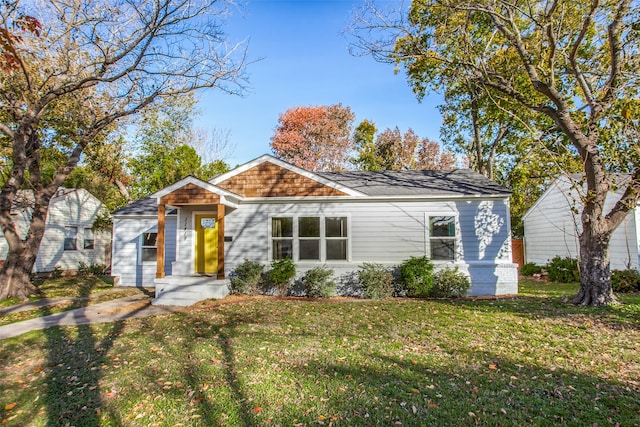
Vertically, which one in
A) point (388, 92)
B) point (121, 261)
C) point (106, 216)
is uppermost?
point (388, 92)

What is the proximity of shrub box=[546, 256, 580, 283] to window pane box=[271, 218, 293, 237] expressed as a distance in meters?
12.0

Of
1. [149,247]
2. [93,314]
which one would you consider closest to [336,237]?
[93,314]

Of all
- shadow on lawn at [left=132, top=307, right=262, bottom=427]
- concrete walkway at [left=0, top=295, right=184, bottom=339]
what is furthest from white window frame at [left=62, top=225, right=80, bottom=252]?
shadow on lawn at [left=132, top=307, right=262, bottom=427]

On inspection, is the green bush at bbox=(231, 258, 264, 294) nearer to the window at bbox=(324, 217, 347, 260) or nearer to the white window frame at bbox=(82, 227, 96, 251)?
the window at bbox=(324, 217, 347, 260)

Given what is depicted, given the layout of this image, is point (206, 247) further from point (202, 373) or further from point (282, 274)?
point (202, 373)

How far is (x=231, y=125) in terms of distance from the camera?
89.1 feet

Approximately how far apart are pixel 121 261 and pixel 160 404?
1177 centimetres

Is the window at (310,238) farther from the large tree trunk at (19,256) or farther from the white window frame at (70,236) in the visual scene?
the white window frame at (70,236)

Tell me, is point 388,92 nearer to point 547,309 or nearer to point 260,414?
point 547,309

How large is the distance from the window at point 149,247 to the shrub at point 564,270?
1684cm

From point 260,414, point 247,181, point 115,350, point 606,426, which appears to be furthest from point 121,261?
point 606,426

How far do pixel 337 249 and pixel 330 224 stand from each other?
2.75 feet

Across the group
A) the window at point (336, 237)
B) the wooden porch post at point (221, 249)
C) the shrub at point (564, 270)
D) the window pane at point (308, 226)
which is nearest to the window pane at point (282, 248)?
the window pane at point (308, 226)

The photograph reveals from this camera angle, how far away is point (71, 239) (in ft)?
64.0
